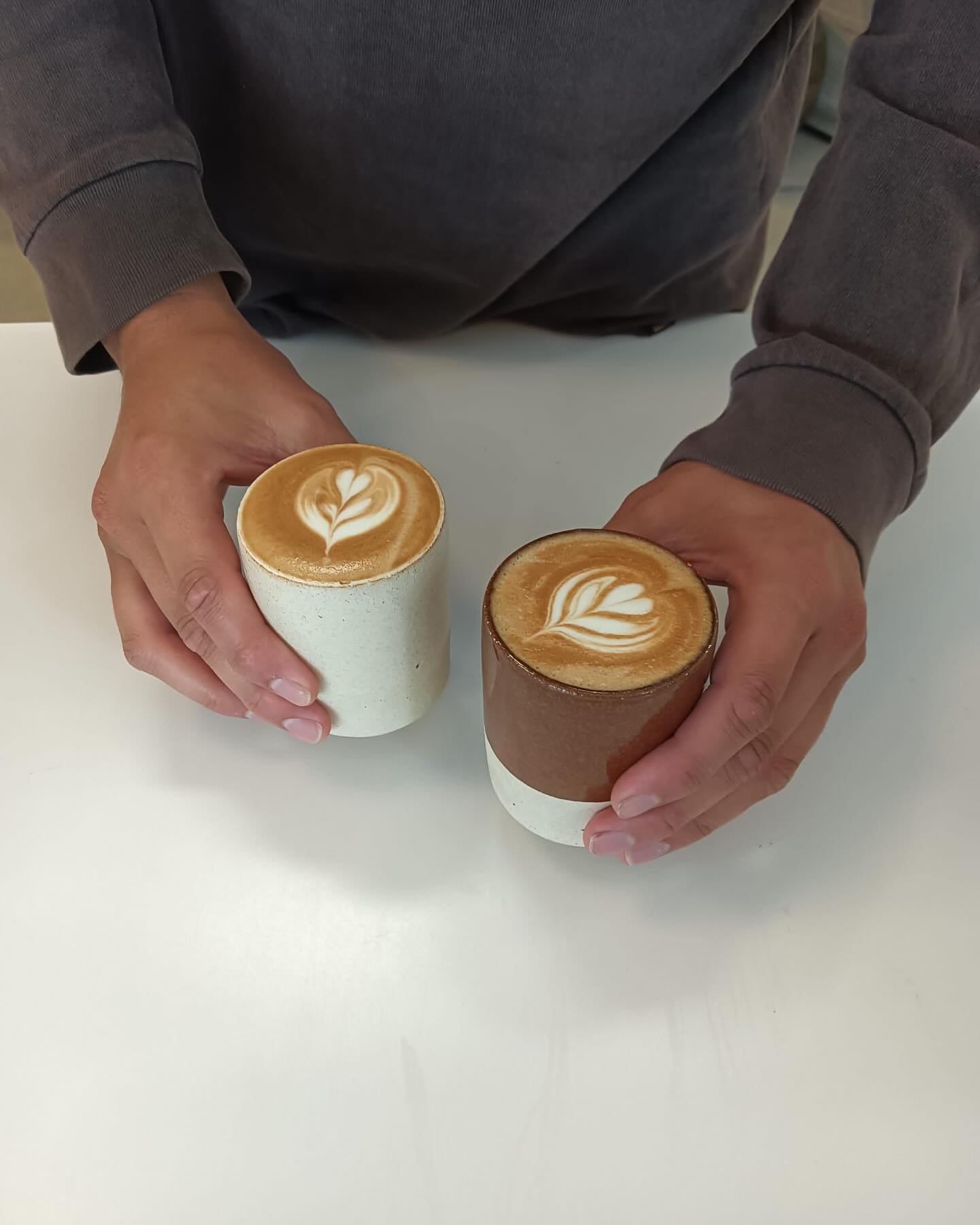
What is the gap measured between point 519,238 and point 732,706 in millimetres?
547

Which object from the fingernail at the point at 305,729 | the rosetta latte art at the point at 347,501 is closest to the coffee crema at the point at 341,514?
the rosetta latte art at the point at 347,501

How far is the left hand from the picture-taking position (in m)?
0.56

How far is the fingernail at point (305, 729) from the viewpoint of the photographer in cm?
65

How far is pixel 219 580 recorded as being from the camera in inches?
24.5

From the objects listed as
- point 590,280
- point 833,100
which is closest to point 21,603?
point 590,280

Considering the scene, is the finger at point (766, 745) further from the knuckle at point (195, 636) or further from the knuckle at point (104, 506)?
the knuckle at point (104, 506)

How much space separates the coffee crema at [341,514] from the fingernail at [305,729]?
0.42ft

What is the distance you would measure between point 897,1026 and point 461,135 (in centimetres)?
76

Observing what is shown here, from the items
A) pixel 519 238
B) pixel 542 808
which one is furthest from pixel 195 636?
pixel 519 238

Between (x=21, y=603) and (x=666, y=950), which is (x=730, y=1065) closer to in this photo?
(x=666, y=950)

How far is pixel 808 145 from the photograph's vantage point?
214 cm

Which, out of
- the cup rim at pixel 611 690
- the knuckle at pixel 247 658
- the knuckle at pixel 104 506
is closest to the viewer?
the cup rim at pixel 611 690

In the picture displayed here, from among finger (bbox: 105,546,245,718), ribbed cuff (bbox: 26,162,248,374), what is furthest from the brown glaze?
ribbed cuff (bbox: 26,162,248,374)

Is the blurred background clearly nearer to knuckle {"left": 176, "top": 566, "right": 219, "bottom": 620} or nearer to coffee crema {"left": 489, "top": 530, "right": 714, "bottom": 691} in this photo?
knuckle {"left": 176, "top": 566, "right": 219, "bottom": 620}
